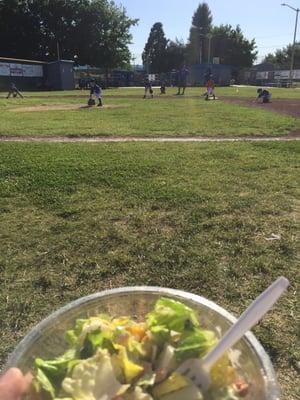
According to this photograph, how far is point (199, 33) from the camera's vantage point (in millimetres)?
96688

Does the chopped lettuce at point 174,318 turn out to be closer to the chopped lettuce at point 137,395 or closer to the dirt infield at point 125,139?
the chopped lettuce at point 137,395

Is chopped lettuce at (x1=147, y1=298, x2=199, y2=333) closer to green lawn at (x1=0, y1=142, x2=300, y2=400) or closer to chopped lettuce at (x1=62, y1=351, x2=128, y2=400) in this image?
chopped lettuce at (x1=62, y1=351, x2=128, y2=400)

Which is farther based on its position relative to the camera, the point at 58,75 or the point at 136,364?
the point at 58,75

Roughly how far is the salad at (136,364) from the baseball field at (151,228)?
1627 millimetres

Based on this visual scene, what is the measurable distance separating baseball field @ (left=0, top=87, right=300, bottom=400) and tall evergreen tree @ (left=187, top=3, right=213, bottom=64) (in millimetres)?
89860

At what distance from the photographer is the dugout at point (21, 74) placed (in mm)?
43594

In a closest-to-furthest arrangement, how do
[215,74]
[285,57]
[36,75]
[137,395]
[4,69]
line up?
[137,395], [4,69], [36,75], [215,74], [285,57]

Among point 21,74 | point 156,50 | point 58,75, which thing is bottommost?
point 58,75

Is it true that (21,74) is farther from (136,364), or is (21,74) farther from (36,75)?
(136,364)

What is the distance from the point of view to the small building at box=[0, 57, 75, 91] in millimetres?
44094

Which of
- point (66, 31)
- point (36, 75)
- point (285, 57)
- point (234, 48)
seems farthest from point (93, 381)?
point (285, 57)

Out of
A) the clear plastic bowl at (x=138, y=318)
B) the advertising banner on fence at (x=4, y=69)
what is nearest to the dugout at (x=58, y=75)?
the advertising banner on fence at (x=4, y=69)

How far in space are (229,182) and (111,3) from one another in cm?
6401

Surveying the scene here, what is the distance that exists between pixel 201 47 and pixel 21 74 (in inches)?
2126
